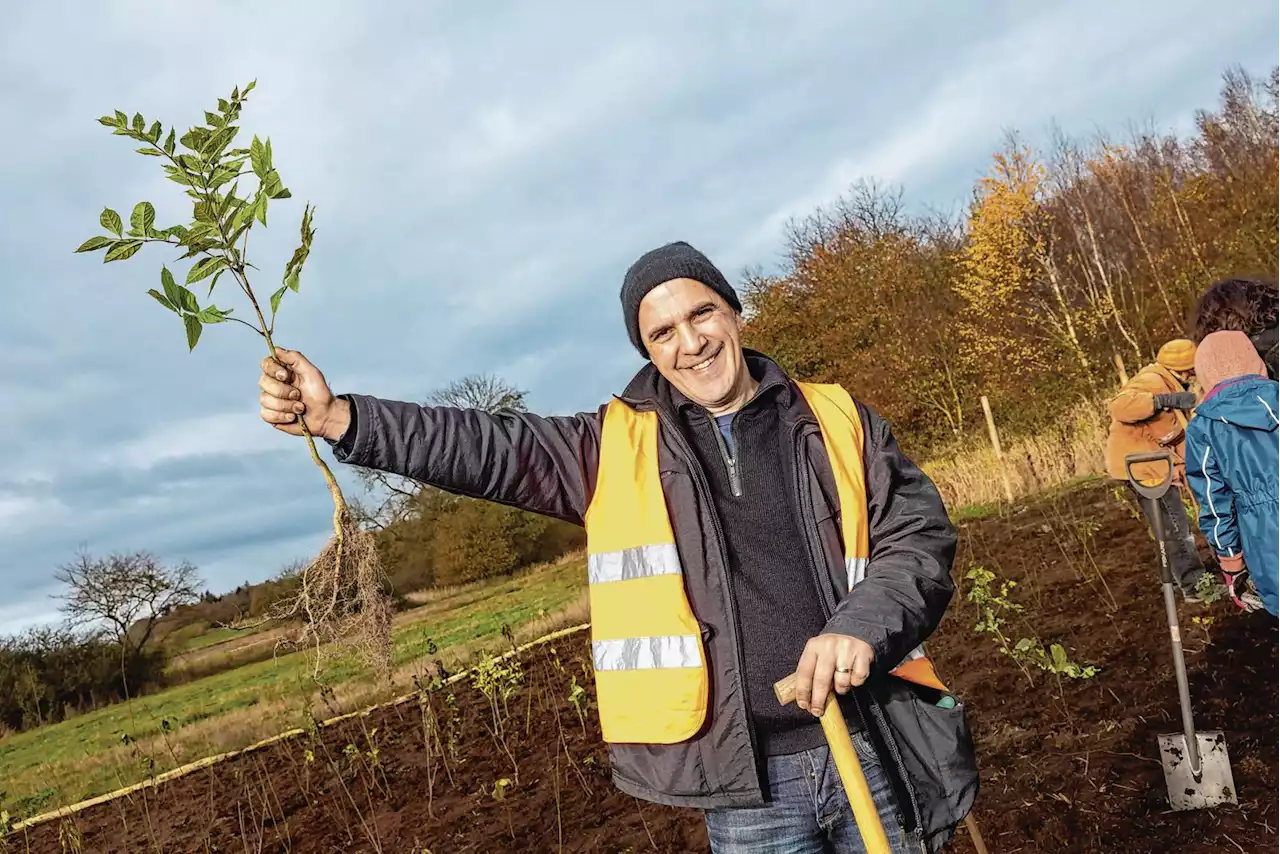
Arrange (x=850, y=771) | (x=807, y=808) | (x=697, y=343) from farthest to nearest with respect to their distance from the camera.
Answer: (x=697, y=343) → (x=807, y=808) → (x=850, y=771)

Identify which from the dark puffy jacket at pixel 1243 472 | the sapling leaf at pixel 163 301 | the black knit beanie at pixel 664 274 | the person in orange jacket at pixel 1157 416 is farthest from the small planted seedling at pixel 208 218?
the person in orange jacket at pixel 1157 416

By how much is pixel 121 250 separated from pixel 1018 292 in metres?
20.0

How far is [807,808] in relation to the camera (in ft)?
5.35

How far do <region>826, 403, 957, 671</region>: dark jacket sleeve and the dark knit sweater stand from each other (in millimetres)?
135

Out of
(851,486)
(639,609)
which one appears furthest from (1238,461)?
(639,609)

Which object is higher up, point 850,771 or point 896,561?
point 896,561

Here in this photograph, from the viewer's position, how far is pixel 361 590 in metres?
1.88

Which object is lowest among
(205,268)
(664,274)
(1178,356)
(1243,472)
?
(1243,472)

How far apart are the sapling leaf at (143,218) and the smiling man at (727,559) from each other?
293mm

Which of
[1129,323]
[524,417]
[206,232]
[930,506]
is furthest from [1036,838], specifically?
[1129,323]

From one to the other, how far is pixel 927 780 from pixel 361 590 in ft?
3.96

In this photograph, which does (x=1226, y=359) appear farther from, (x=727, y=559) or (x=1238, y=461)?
(x=727, y=559)

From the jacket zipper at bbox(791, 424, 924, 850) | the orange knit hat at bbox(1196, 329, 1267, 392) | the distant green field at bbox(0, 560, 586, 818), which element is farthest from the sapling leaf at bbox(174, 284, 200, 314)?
the orange knit hat at bbox(1196, 329, 1267, 392)

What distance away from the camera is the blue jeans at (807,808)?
1.62 m
